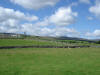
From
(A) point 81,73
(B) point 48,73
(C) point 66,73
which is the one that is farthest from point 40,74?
(A) point 81,73

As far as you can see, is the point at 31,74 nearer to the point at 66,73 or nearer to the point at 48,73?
the point at 48,73

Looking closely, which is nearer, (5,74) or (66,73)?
(5,74)

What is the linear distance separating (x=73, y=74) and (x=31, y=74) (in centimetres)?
403

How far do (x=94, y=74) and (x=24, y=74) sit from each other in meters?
6.74

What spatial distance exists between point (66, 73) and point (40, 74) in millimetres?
2597

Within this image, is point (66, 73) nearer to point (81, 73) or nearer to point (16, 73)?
point (81, 73)

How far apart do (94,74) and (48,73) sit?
177 inches

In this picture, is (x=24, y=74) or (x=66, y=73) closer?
(x=24, y=74)

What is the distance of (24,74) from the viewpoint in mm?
11945

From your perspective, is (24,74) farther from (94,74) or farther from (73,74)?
(94,74)

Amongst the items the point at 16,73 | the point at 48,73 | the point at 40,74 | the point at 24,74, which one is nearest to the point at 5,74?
the point at 16,73

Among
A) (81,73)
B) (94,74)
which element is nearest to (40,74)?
(81,73)

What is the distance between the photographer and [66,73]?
501 inches

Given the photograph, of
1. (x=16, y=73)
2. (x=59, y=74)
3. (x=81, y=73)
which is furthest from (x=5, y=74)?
(x=81, y=73)
